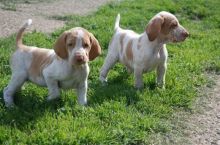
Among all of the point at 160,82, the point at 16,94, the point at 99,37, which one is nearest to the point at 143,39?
the point at 160,82

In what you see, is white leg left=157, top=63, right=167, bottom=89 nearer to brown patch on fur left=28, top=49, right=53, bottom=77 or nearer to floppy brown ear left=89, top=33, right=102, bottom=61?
floppy brown ear left=89, top=33, right=102, bottom=61

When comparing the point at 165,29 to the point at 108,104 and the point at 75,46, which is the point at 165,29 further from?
the point at 75,46

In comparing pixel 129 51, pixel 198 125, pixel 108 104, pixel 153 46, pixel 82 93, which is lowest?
pixel 198 125

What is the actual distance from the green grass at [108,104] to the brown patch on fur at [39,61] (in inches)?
15.8

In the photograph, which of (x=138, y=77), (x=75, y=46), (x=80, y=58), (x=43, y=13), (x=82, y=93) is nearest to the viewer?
(x=80, y=58)

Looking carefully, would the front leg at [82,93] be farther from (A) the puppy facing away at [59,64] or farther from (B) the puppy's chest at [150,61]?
(B) the puppy's chest at [150,61]

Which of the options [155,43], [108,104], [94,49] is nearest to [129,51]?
[155,43]

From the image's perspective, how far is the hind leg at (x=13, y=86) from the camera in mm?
6703

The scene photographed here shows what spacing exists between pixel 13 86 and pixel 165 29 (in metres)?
2.45

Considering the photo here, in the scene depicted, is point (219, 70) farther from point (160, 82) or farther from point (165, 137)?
point (165, 137)

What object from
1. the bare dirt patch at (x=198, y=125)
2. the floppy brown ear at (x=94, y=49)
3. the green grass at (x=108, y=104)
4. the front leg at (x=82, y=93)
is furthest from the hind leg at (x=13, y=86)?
the bare dirt patch at (x=198, y=125)

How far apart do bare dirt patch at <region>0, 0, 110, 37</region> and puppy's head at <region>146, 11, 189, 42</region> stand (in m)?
4.23

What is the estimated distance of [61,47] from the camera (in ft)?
20.1

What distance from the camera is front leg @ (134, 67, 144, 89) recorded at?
7.37 m
